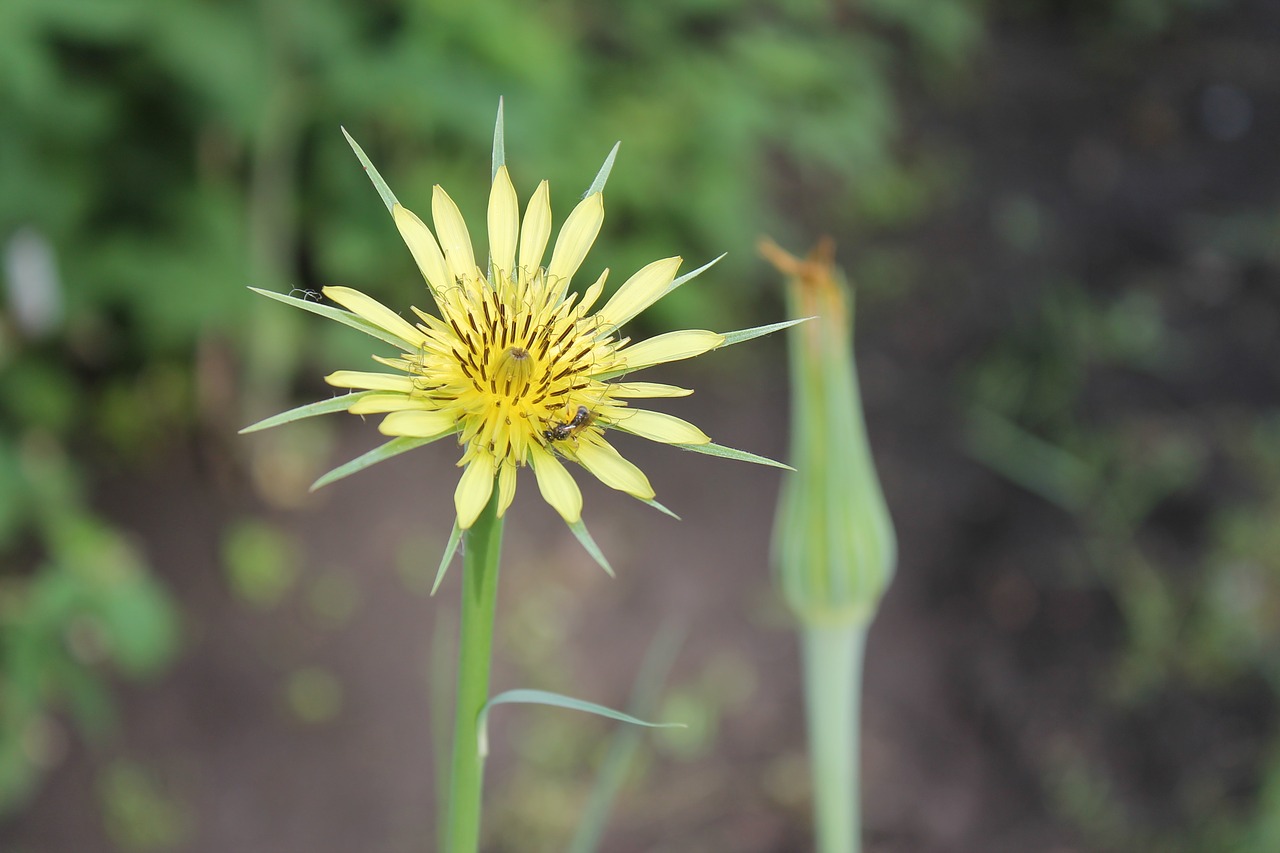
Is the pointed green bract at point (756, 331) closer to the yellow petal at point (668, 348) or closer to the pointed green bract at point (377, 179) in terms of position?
the yellow petal at point (668, 348)

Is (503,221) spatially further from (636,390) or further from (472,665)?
(472,665)

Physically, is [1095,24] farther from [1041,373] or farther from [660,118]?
[660,118]

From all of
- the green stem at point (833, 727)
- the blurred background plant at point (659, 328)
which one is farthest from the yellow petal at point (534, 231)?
the blurred background plant at point (659, 328)

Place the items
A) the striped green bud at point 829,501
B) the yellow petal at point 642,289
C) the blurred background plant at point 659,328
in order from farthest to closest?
the blurred background plant at point 659,328 → the striped green bud at point 829,501 → the yellow petal at point 642,289

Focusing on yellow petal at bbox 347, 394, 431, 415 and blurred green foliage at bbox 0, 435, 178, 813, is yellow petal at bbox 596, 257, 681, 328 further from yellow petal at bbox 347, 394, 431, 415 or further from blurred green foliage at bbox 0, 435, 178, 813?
blurred green foliage at bbox 0, 435, 178, 813

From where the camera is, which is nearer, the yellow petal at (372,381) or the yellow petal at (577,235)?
the yellow petal at (372,381)

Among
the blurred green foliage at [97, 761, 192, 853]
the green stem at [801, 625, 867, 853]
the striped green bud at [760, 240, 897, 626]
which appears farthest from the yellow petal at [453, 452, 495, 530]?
the blurred green foliage at [97, 761, 192, 853]
